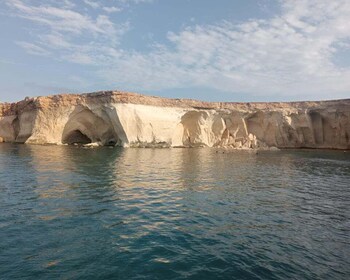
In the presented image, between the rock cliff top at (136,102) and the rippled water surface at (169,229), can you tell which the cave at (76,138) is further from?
the rippled water surface at (169,229)

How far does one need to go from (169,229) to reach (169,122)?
42.9 m

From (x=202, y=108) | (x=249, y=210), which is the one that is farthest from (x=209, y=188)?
(x=202, y=108)

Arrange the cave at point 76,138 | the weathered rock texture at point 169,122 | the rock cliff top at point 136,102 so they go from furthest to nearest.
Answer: the cave at point 76,138 → the weathered rock texture at point 169,122 → the rock cliff top at point 136,102

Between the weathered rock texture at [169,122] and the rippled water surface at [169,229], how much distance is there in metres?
31.8

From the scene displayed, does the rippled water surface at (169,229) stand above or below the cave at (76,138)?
below

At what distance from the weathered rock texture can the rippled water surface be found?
3182 centimetres

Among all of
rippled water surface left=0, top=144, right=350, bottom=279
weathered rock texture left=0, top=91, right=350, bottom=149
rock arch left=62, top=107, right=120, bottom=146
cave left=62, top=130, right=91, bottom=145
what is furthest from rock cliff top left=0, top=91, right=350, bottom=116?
rippled water surface left=0, top=144, right=350, bottom=279

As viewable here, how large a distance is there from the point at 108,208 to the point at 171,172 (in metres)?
11.3

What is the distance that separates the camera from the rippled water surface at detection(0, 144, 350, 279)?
310 inches

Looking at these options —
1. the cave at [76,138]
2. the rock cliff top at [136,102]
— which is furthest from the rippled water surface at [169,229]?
the cave at [76,138]

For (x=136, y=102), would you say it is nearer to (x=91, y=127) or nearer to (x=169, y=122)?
(x=169, y=122)

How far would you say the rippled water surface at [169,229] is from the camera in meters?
7.88

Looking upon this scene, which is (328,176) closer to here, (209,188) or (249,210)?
(209,188)

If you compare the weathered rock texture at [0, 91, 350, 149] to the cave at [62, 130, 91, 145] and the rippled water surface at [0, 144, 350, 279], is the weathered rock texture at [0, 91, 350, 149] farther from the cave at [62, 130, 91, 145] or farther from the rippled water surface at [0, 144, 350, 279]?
the rippled water surface at [0, 144, 350, 279]
